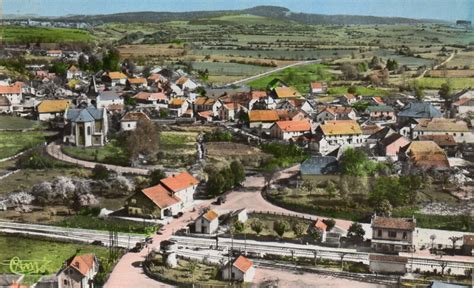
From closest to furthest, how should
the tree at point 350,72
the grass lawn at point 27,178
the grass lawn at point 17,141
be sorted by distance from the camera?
1. the grass lawn at point 27,178
2. the grass lawn at point 17,141
3. the tree at point 350,72

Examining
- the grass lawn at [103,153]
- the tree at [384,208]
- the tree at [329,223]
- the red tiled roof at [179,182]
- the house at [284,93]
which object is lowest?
the grass lawn at [103,153]

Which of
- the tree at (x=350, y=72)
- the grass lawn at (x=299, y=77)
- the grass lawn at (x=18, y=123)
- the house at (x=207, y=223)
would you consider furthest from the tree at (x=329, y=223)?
the tree at (x=350, y=72)

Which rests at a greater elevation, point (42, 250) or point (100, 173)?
point (100, 173)

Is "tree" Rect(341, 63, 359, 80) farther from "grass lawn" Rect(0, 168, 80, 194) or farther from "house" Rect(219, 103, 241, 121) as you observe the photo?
"grass lawn" Rect(0, 168, 80, 194)

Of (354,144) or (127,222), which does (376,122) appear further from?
(127,222)

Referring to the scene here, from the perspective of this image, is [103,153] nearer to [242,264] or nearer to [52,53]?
[242,264]

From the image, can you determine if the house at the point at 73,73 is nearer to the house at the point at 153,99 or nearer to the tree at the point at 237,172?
the house at the point at 153,99

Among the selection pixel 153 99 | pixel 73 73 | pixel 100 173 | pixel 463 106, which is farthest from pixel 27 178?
pixel 73 73
